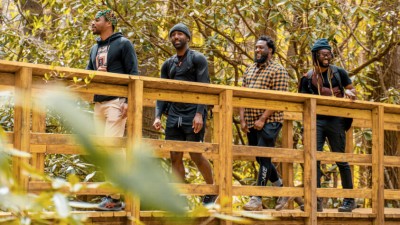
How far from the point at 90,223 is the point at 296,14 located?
5825mm

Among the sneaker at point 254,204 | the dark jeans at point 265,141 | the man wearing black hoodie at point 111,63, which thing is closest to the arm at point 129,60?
the man wearing black hoodie at point 111,63

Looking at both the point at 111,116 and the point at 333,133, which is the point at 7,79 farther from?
the point at 333,133

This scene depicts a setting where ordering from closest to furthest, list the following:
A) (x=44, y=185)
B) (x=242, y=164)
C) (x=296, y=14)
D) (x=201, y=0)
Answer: (x=44, y=185) → (x=201, y=0) → (x=296, y=14) → (x=242, y=164)

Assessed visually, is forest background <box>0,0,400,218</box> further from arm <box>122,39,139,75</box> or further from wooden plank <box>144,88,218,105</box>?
wooden plank <box>144,88,218,105</box>

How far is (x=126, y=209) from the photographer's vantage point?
221 inches

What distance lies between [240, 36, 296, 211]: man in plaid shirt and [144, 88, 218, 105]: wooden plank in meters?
0.76

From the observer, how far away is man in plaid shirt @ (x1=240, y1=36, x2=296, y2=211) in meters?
6.91

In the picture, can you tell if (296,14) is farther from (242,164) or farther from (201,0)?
(242,164)

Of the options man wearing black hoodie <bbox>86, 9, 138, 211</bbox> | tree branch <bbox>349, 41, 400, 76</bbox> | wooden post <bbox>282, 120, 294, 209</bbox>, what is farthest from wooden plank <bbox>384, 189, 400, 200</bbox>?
tree branch <bbox>349, 41, 400, 76</bbox>

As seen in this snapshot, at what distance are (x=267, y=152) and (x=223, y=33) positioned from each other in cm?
397

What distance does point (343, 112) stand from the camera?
7312mm

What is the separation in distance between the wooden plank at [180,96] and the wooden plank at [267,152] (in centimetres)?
44

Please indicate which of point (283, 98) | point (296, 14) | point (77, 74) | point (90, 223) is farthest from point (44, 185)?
point (296, 14)

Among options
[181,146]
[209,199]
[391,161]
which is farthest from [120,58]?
[391,161]
